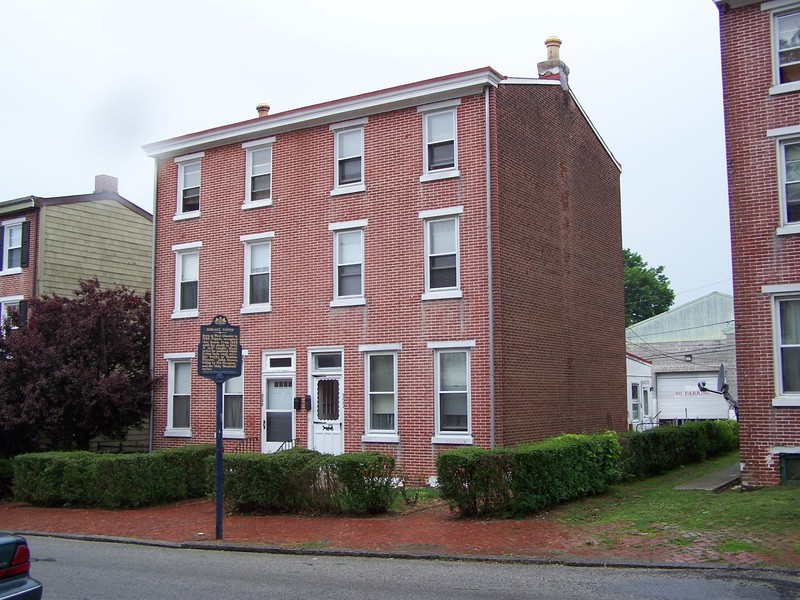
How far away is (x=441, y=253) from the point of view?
1989 centimetres

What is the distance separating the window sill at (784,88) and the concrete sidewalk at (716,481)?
7766 millimetres

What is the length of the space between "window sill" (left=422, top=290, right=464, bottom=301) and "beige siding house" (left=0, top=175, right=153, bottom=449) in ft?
40.4

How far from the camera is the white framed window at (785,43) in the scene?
16672mm

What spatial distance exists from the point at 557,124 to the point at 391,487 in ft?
38.9

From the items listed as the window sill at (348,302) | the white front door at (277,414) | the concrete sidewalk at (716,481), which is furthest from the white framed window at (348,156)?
the concrete sidewalk at (716,481)

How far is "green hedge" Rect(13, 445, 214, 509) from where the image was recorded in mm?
17281

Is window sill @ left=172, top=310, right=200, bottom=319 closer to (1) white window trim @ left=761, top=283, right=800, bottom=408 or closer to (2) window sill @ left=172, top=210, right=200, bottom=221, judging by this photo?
(2) window sill @ left=172, top=210, right=200, bottom=221

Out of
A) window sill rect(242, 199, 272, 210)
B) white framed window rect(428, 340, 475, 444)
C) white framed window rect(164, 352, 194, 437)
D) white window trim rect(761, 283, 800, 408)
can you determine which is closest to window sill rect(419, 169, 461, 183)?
white framed window rect(428, 340, 475, 444)

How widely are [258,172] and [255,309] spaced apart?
3.72m

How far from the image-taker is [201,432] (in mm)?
23062

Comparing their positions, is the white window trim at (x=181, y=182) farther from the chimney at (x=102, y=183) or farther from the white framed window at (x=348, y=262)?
the chimney at (x=102, y=183)

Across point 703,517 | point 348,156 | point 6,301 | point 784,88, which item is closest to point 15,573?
point 703,517

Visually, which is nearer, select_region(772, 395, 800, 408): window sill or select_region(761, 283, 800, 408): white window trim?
select_region(772, 395, 800, 408): window sill

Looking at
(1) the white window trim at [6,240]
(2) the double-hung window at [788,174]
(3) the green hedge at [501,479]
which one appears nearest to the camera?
(3) the green hedge at [501,479]
